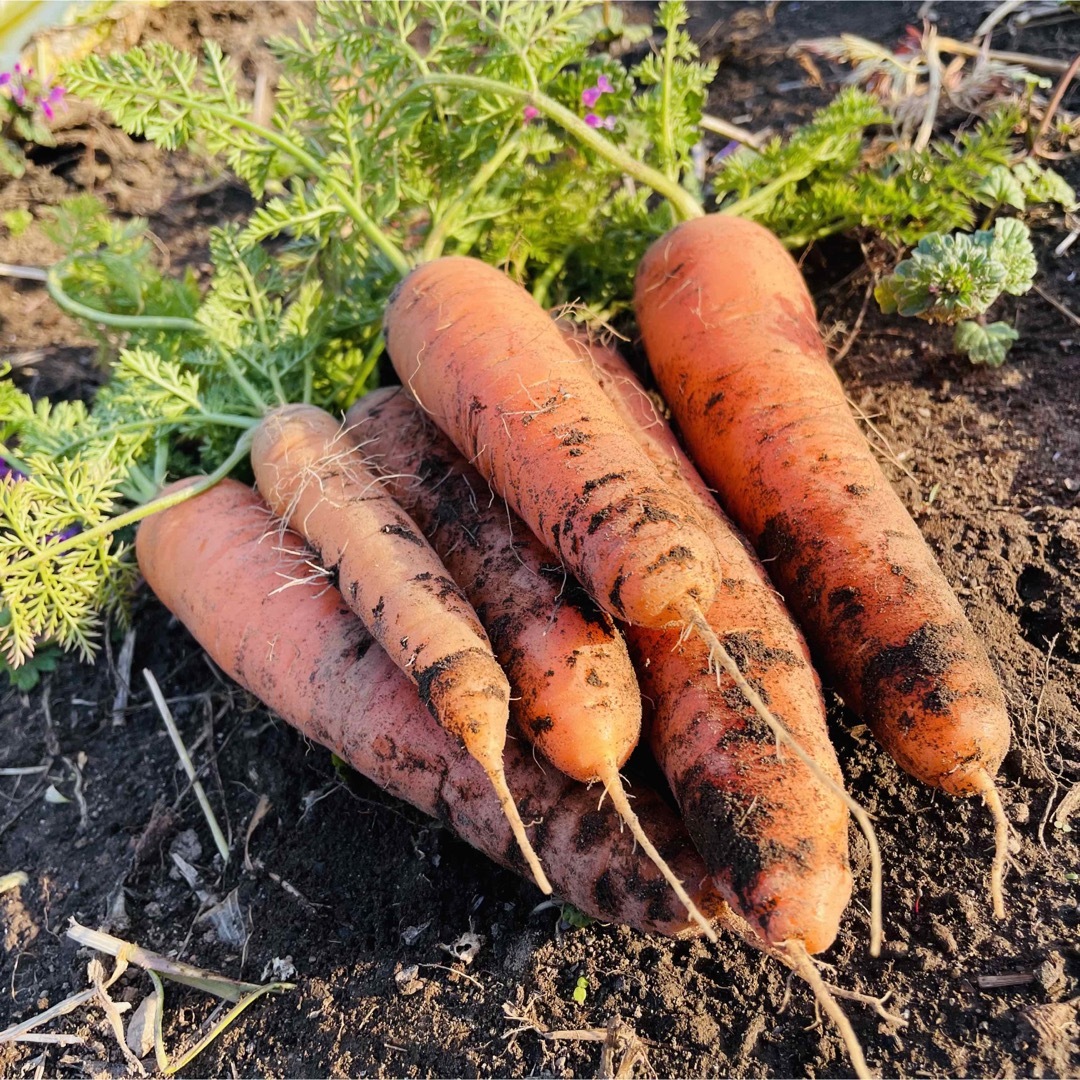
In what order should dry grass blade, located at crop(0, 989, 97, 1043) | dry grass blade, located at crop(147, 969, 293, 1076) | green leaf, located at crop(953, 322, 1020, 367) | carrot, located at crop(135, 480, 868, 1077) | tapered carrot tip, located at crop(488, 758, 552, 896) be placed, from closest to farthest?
tapered carrot tip, located at crop(488, 758, 552, 896) < carrot, located at crop(135, 480, 868, 1077) < dry grass blade, located at crop(147, 969, 293, 1076) < dry grass blade, located at crop(0, 989, 97, 1043) < green leaf, located at crop(953, 322, 1020, 367)

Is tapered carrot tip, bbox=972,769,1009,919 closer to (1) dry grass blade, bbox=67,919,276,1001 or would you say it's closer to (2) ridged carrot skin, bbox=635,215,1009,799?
(2) ridged carrot skin, bbox=635,215,1009,799

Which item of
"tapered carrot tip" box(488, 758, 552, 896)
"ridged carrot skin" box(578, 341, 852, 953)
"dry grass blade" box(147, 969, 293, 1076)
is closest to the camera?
"ridged carrot skin" box(578, 341, 852, 953)

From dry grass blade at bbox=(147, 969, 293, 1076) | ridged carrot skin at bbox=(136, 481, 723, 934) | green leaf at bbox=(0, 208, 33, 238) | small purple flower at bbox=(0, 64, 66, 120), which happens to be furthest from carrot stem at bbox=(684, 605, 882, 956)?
small purple flower at bbox=(0, 64, 66, 120)

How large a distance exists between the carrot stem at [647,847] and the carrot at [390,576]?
207 millimetres

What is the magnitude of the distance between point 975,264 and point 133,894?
3107 mm

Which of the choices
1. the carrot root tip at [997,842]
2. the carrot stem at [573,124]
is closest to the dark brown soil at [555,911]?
the carrot root tip at [997,842]

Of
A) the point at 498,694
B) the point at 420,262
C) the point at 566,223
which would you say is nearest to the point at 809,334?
the point at 566,223

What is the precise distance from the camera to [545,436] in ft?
7.43

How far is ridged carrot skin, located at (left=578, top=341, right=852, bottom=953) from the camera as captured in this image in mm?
1628

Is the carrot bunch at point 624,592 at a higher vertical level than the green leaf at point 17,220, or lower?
lower

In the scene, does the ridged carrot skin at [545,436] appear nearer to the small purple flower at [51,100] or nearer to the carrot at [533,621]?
the carrot at [533,621]

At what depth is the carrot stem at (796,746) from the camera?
5.17 ft

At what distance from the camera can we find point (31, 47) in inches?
188

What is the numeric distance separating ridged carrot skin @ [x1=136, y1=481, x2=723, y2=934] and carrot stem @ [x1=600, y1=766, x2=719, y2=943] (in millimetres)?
72
